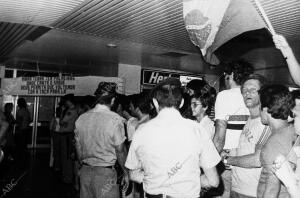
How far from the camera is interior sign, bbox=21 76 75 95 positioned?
9328 millimetres

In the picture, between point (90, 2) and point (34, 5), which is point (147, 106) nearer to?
point (90, 2)

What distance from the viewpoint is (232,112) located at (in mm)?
3518

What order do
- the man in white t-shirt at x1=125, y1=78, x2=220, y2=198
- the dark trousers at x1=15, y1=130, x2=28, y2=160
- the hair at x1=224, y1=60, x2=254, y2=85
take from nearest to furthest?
the man in white t-shirt at x1=125, y1=78, x2=220, y2=198, the hair at x1=224, y1=60, x2=254, y2=85, the dark trousers at x1=15, y1=130, x2=28, y2=160

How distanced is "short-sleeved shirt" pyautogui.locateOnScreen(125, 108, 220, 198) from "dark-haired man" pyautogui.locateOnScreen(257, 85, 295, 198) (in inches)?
14.7

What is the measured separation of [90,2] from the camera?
475 cm

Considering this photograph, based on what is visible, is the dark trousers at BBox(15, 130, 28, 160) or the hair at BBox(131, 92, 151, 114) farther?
the dark trousers at BBox(15, 130, 28, 160)

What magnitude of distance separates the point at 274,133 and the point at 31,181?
6.72 metres

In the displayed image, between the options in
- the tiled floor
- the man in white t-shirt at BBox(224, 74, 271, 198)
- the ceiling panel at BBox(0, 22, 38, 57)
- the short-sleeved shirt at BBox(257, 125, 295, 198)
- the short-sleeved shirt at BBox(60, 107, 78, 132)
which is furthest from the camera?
the short-sleeved shirt at BBox(60, 107, 78, 132)

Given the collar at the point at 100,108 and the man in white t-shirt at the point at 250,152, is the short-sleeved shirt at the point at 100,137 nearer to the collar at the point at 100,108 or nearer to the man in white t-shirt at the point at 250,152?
the collar at the point at 100,108

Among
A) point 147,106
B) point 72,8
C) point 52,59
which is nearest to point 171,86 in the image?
point 147,106

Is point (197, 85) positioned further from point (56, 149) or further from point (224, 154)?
point (56, 149)

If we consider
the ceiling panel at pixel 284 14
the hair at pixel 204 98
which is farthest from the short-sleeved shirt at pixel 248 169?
the ceiling panel at pixel 284 14

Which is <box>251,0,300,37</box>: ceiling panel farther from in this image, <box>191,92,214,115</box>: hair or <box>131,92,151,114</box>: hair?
<box>131,92,151,114</box>: hair

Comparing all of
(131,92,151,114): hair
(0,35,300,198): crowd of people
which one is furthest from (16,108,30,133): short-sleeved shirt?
(131,92,151,114): hair
